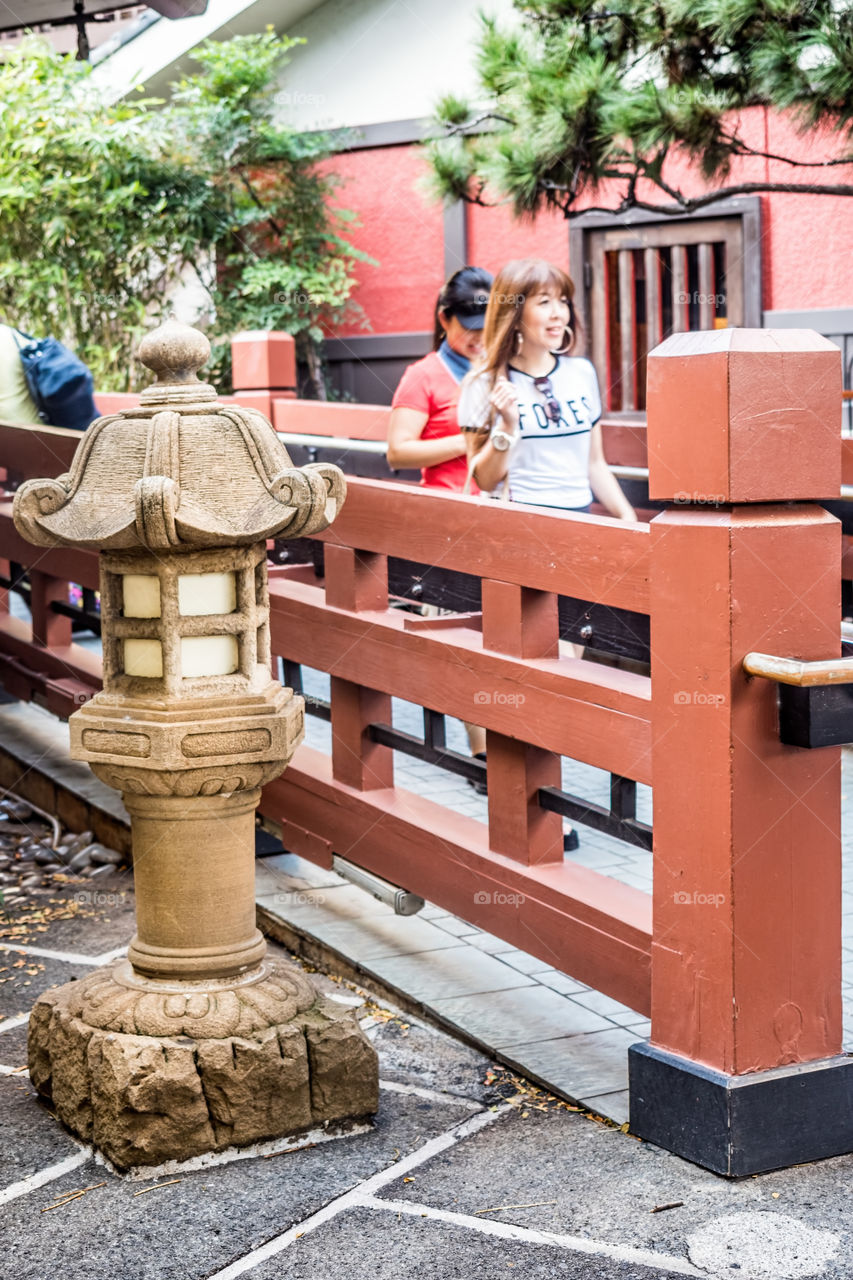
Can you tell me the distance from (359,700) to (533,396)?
4.31 feet

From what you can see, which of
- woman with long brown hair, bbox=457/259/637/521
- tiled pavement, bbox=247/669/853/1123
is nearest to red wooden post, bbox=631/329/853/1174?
tiled pavement, bbox=247/669/853/1123

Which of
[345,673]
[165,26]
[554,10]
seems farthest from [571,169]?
[165,26]

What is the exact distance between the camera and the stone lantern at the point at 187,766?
2.84 m

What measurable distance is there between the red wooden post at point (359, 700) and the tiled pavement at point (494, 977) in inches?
15.8

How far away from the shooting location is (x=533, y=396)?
15.7ft

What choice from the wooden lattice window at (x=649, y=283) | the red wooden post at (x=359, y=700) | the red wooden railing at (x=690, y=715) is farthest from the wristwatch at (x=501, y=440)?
the wooden lattice window at (x=649, y=283)

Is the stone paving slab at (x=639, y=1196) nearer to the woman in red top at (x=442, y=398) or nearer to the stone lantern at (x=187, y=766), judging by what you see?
the stone lantern at (x=187, y=766)

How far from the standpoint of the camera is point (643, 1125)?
284cm

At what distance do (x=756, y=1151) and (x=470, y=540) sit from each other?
1.41 m

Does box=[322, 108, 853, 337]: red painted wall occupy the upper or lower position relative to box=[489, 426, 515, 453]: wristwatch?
upper

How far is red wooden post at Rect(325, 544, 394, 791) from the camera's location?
3979mm

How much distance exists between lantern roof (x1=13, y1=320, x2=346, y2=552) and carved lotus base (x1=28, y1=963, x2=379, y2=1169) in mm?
883

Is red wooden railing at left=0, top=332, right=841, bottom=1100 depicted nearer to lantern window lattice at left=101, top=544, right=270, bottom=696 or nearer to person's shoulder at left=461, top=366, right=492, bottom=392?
lantern window lattice at left=101, top=544, right=270, bottom=696

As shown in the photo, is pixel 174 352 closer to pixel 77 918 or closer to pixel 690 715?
pixel 690 715
